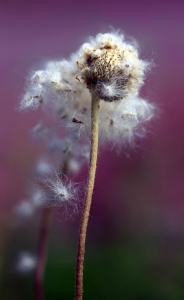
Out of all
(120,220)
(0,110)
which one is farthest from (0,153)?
(120,220)

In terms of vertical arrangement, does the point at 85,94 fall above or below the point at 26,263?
above

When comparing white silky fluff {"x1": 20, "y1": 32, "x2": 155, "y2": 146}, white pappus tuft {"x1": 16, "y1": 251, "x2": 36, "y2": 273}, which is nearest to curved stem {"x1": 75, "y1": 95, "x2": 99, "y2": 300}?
white silky fluff {"x1": 20, "y1": 32, "x2": 155, "y2": 146}

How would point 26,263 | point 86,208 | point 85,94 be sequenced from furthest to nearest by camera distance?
point 26,263 < point 85,94 < point 86,208

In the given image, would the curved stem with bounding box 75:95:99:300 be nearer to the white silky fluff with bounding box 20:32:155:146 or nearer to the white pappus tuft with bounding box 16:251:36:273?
the white silky fluff with bounding box 20:32:155:146

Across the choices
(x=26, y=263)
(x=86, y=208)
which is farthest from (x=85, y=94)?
(x=26, y=263)

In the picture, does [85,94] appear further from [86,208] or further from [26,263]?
[26,263]

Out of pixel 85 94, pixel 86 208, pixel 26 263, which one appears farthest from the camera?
pixel 26 263

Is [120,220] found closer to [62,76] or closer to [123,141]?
[123,141]

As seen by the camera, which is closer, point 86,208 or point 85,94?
point 86,208

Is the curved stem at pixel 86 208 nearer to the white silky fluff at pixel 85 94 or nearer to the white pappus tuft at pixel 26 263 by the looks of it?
the white silky fluff at pixel 85 94
